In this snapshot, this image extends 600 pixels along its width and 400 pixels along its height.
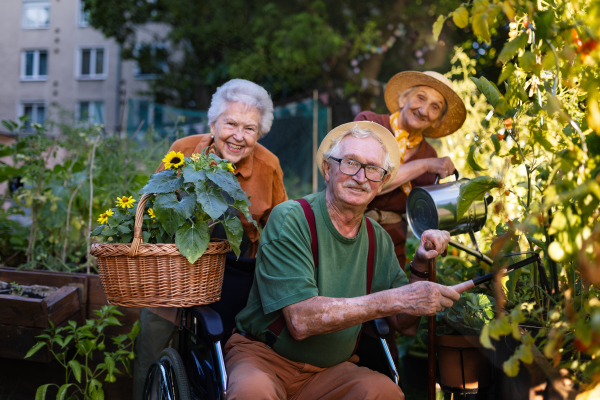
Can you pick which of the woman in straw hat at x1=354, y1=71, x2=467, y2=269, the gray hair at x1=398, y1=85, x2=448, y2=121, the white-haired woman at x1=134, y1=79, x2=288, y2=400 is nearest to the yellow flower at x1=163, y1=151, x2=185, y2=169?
the white-haired woman at x1=134, y1=79, x2=288, y2=400

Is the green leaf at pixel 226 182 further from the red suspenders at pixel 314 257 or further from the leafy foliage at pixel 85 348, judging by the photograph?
the leafy foliage at pixel 85 348

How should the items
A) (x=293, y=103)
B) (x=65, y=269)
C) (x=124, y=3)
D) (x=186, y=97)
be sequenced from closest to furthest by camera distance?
(x=65, y=269) < (x=293, y=103) < (x=124, y=3) < (x=186, y=97)

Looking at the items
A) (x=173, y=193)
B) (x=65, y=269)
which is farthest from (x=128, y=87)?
(x=173, y=193)

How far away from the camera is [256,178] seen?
96.5 inches

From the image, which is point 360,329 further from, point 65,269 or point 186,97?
point 186,97

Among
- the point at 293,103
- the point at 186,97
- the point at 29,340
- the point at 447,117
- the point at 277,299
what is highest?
the point at 186,97

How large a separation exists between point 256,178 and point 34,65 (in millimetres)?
Result: 22731

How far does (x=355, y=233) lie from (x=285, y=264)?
1.14 feet

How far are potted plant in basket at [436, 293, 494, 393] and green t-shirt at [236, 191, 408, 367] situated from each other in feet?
1.33

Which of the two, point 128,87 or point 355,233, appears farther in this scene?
point 128,87

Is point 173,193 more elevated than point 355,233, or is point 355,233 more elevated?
point 173,193

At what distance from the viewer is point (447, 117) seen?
8.84 ft

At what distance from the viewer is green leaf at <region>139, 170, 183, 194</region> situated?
1.76m

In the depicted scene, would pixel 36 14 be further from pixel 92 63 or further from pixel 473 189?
pixel 473 189
